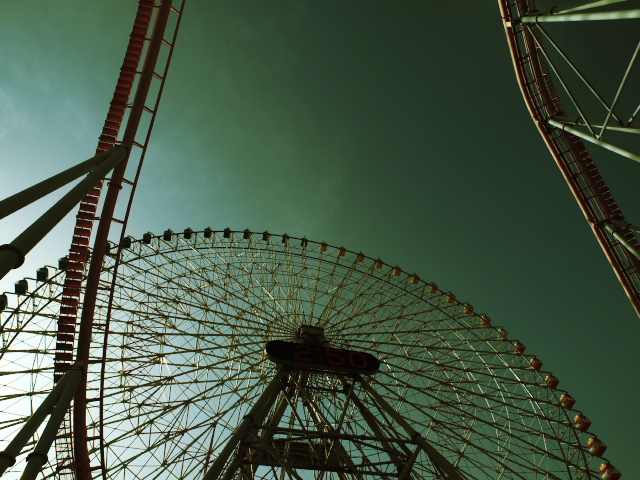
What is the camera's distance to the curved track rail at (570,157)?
52.3ft

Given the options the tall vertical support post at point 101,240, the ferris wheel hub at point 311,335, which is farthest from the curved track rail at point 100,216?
the ferris wheel hub at point 311,335

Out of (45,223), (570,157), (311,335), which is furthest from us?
(311,335)

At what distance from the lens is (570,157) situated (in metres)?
16.7

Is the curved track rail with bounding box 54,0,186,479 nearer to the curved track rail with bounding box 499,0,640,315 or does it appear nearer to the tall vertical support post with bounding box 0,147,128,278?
the tall vertical support post with bounding box 0,147,128,278

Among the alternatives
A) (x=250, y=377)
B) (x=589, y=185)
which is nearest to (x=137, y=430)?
(x=250, y=377)

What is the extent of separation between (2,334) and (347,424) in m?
12.4

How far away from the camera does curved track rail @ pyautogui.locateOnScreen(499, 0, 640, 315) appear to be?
1595cm

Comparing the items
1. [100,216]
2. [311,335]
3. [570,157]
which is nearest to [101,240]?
[100,216]

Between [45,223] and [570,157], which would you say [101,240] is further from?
[570,157]

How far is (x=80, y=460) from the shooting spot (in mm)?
15867

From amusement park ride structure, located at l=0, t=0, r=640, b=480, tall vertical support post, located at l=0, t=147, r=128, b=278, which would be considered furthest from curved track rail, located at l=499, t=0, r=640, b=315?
tall vertical support post, located at l=0, t=147, r=128, b=278

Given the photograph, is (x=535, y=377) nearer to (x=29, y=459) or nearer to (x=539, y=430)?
(x=539, y=430)

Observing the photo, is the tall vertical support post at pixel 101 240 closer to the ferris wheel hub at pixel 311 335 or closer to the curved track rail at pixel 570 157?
the ferris wheel hub at pixel 311 335

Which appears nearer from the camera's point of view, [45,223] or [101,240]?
[45,223]
